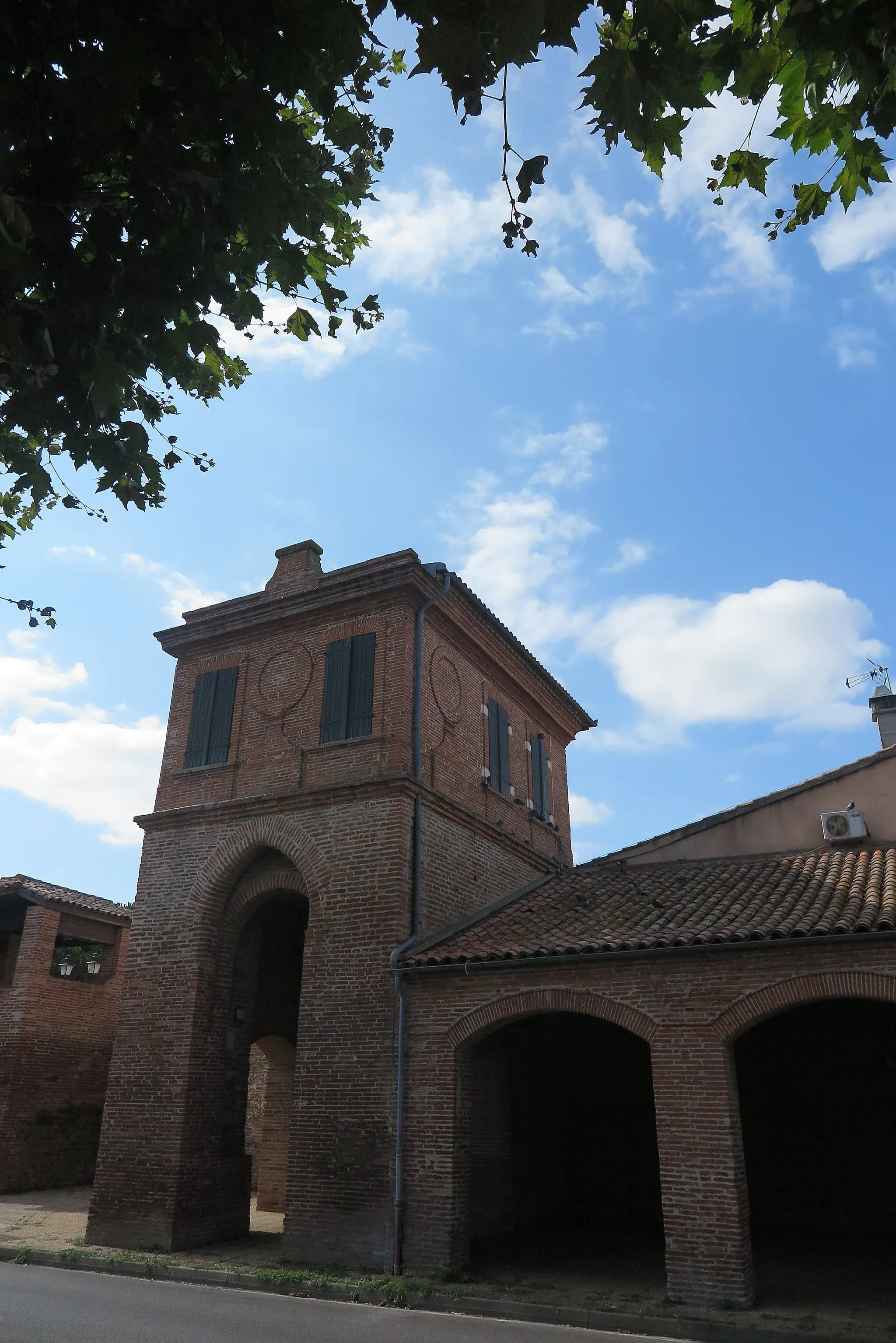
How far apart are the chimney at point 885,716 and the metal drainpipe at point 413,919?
8.66m

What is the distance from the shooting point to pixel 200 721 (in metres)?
15.2

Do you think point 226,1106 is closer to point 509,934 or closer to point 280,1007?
point 280,1007

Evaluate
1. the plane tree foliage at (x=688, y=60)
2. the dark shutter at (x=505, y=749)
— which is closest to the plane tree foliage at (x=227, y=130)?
the plane tree foliage at (x=688, y=60)

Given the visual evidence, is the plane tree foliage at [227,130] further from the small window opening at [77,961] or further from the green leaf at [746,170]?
the small window opening at [77,961]

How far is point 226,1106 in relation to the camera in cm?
1300

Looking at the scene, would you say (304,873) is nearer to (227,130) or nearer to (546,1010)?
(546,1010)

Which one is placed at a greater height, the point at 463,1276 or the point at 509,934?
the point at 509,934

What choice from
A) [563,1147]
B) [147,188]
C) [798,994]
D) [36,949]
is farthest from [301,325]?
[36,949]

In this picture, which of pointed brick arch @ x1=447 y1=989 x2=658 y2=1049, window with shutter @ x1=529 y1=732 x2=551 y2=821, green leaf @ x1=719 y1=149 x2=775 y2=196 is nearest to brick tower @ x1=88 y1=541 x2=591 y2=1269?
window with shutter @ x1=529 y1=732 x2=551 y2=821

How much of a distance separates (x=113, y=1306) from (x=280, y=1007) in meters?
6.35

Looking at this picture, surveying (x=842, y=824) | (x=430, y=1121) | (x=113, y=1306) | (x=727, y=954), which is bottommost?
(x=113, y=1306)

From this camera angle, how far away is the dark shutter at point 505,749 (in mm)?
16203

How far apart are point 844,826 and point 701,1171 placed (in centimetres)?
560

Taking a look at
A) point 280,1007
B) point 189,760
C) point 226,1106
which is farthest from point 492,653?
point 226,1106
